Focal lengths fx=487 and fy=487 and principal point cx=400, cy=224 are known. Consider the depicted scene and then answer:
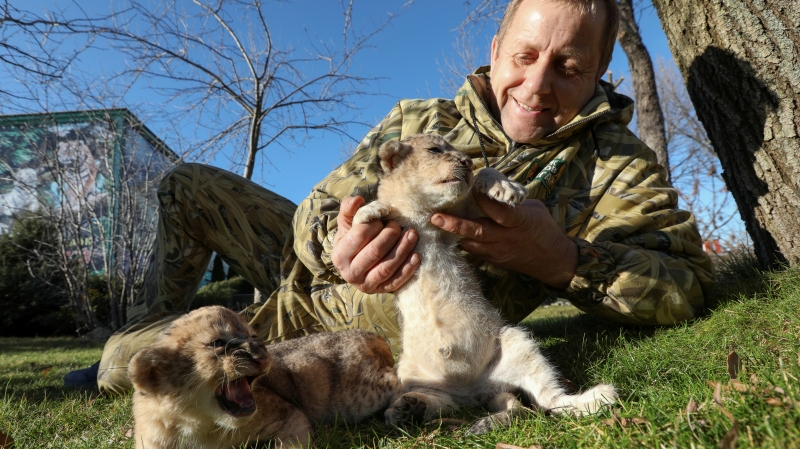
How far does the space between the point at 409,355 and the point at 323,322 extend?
1.19 m

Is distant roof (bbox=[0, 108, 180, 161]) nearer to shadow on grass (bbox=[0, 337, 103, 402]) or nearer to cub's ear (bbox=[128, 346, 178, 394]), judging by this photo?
shadow on grass (bbox=[0, 337, 103, 402])

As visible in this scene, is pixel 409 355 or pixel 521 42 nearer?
pixel 409 355

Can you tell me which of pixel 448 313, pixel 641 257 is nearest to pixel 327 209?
pixel 448 313

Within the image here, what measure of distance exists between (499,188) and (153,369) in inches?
74.7

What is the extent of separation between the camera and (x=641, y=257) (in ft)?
10.2

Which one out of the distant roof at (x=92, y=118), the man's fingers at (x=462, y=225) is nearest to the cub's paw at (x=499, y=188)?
the man's fingers at (x=462, y=225)

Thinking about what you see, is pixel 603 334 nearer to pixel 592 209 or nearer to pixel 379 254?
pixel 592 209

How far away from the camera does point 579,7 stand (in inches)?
135

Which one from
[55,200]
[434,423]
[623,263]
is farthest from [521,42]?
[55,200]

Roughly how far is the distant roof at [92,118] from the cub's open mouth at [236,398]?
9.17 m

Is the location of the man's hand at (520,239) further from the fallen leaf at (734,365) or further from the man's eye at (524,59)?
the man's eye at (524,59)

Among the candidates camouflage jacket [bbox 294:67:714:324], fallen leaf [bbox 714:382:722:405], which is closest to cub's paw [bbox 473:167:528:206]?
camouflage jacket [bbox 294:67:714:324]

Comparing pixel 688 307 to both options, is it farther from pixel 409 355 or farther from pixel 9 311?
pixel 9 311

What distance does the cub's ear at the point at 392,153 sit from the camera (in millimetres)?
2873
